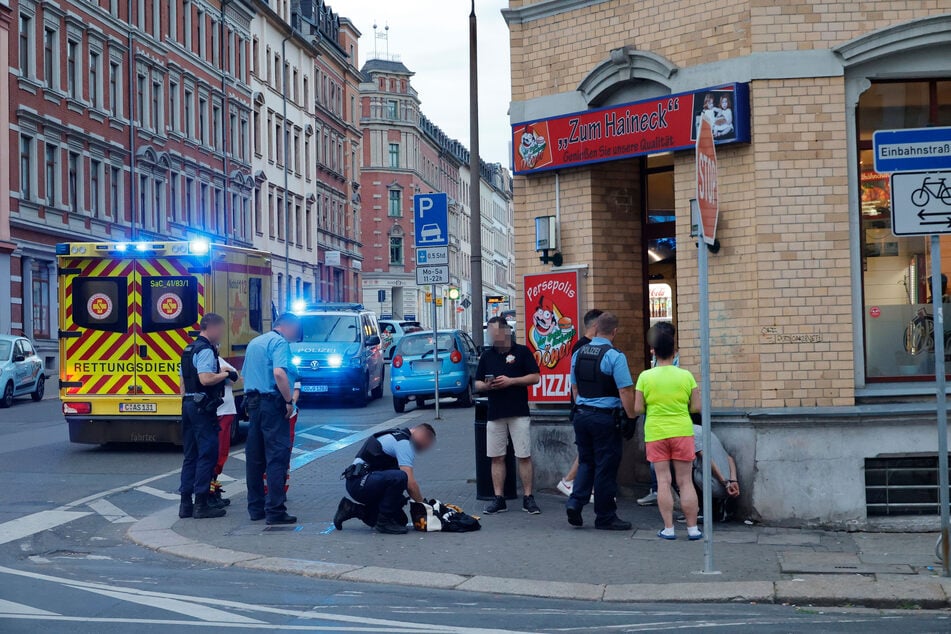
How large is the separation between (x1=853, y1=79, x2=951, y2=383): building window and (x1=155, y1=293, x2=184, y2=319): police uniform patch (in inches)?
385

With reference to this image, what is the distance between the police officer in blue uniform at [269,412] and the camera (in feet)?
38.3

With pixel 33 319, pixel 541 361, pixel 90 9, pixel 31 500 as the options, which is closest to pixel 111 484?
pixel 31 500

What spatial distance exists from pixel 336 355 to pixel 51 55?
20912mm

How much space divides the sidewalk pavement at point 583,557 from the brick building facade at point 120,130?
3006cm

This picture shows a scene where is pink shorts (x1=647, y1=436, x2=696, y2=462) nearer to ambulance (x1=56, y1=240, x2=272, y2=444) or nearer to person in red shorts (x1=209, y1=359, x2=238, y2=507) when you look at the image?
person in red shorts (x1=209, y1=359, x2=238, y2=507)

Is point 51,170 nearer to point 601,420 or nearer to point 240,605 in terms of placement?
point 601,420

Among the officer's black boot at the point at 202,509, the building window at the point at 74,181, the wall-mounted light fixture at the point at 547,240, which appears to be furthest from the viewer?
the building window at the point at 74,181

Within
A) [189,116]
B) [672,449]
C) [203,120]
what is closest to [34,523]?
[672,449]

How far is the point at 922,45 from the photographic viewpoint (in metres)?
11.2

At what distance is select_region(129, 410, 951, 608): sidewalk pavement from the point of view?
27.7ft

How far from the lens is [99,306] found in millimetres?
17766

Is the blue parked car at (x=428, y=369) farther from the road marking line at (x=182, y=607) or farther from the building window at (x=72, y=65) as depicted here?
the building window at (x=72, y=65)

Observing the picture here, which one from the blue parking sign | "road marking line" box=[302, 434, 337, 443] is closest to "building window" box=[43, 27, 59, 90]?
"road marking line" box=[302, 434, 337, 443]

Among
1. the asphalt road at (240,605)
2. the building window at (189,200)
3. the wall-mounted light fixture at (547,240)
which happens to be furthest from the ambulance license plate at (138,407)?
the building window at (189,200)
